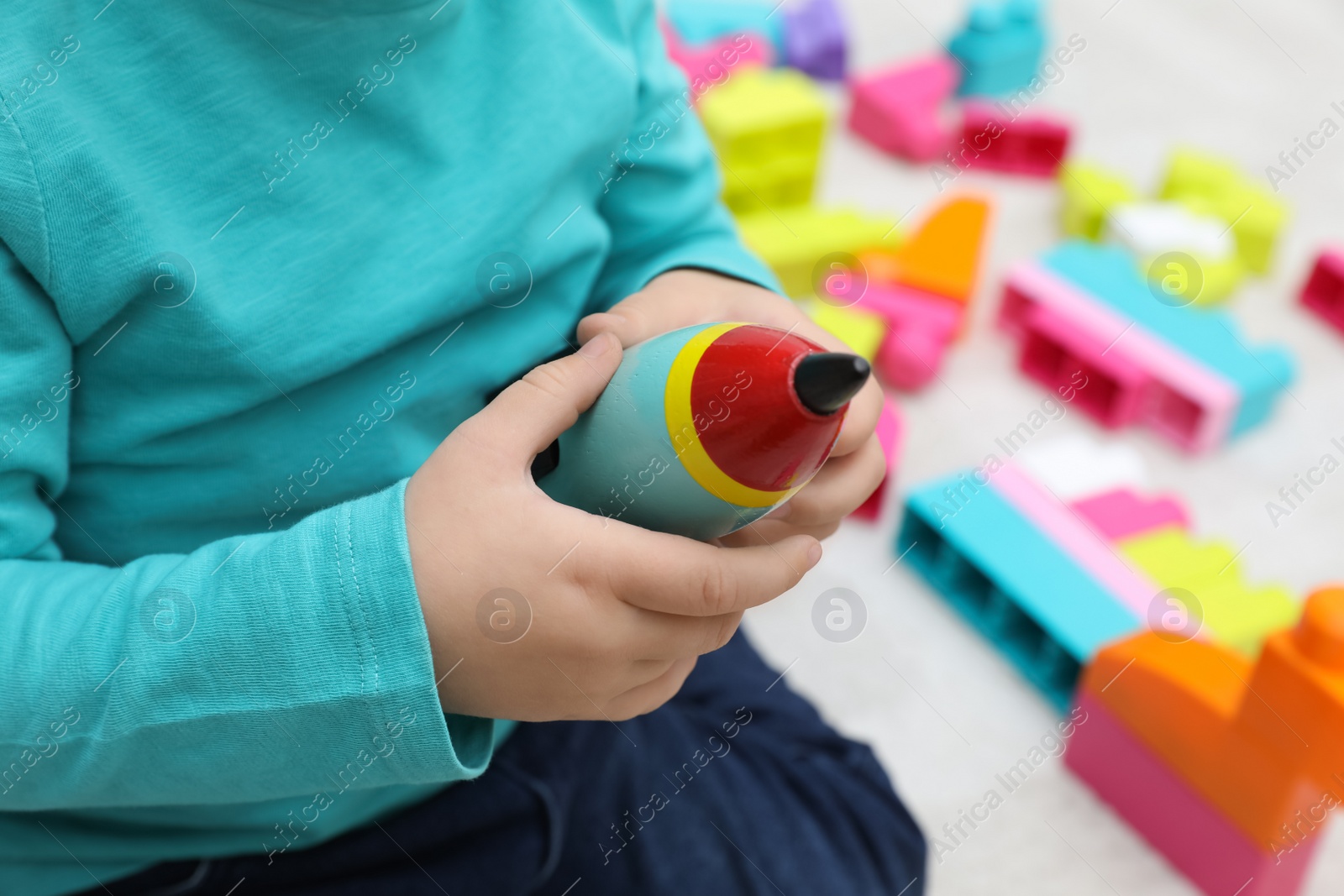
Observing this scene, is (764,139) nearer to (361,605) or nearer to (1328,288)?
(1328,288)

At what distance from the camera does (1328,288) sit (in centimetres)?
113

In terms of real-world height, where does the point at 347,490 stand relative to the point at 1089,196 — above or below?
above

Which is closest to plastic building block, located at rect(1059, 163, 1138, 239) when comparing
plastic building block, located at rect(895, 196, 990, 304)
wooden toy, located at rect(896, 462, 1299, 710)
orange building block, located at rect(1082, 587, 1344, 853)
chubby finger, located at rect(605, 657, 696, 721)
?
plastic building block, located at rect(895, 196, 990, 304)

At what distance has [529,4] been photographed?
1.78 feet

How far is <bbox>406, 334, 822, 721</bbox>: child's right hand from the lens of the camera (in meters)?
0.42

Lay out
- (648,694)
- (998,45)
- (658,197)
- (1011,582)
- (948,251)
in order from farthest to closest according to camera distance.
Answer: (998,45), (948,251), (1011,582), (658,197), (648,694)

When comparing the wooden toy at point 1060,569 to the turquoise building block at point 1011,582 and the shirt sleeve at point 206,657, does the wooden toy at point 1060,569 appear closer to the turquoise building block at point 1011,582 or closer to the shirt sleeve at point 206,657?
the turquoise building block at point 1011,582

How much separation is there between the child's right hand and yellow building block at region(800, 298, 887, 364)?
0.55 meters

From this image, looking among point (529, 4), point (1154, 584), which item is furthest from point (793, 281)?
point (529, 4)

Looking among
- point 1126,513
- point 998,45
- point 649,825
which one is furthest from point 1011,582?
point 998,45

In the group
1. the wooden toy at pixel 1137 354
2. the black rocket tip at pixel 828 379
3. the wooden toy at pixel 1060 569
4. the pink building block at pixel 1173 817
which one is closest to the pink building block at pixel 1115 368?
the wooden toy at pixel 1137 354

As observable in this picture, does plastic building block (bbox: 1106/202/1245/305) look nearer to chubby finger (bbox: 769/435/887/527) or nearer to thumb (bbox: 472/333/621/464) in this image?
chubby finger (bbox: 769/435/887/527)

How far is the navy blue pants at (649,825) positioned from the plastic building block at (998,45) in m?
0.92

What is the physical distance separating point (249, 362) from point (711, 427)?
186 millimetres
